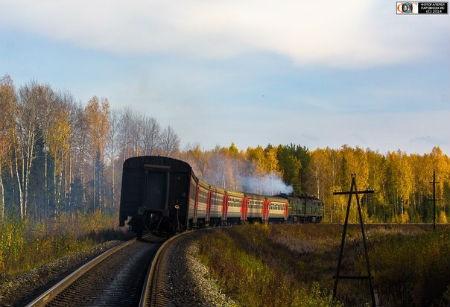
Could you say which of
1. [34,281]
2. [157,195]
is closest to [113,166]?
[157,195]

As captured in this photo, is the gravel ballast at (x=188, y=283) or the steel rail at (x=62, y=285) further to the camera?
the gravel ballast at (x=188, y=283)

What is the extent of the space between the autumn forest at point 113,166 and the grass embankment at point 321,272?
22.0 metres

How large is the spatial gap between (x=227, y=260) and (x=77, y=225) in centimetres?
1422

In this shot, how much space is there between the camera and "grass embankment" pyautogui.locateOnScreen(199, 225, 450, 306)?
12.1 m

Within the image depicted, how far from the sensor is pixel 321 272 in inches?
908

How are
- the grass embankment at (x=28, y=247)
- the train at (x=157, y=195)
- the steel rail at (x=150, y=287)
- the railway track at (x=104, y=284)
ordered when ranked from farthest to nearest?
the train at (x=157, y=195)
the grass embankment at (x=28, y=247)
the railway track at (x=104, y=284)
the steel rail at (x=150, y=287)

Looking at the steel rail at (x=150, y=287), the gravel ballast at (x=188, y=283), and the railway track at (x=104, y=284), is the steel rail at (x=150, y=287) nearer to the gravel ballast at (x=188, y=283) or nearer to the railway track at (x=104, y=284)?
the railway track at (x=104, y=284)

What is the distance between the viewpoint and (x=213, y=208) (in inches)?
1230

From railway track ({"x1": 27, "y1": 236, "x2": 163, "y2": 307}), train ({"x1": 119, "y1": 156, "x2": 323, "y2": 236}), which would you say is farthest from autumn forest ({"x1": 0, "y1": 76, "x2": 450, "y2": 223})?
railway track ({"x1": 27, "y1": 236, "x2": 163, "y2": 307})

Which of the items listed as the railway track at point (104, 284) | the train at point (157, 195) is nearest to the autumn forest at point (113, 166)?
the train at point (157, 195)

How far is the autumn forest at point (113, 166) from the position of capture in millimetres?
47688

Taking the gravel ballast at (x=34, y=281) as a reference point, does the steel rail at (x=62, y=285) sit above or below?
above

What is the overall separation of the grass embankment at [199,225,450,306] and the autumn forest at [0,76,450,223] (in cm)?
2201

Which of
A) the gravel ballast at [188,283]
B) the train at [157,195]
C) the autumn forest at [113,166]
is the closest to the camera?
the gravel ballast at [188,283]
